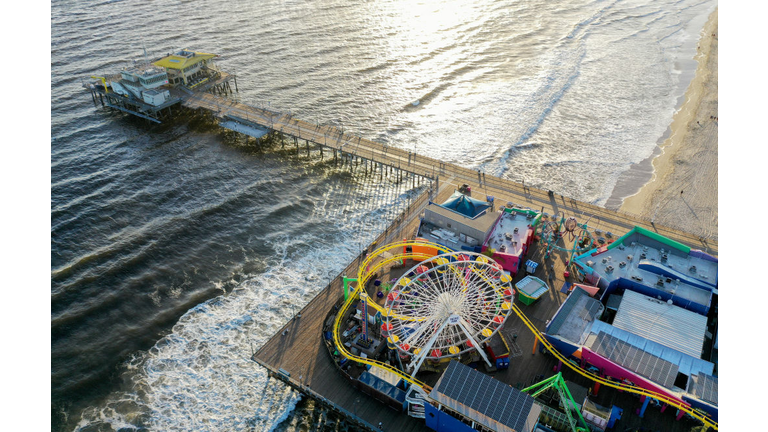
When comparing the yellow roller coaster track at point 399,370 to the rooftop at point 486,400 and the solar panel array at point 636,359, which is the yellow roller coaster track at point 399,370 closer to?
the solar panel array at point 636,359

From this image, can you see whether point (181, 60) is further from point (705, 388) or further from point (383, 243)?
point (705, 388)

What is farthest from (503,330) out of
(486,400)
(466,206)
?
(466,206)

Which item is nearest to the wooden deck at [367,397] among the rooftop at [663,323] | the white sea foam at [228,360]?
the white sea foam at [228,360]

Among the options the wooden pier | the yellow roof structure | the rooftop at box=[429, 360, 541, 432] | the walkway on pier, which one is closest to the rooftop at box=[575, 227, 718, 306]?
the wooden pier

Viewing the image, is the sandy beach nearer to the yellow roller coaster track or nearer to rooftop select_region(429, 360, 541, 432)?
the yellow roller coaster track

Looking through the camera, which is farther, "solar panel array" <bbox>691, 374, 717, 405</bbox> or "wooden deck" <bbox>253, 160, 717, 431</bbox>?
"wooden deck" <bbox>253, 160, 717, 431</bbox>

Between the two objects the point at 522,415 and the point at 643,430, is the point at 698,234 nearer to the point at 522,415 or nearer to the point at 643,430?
the point at 643,430
